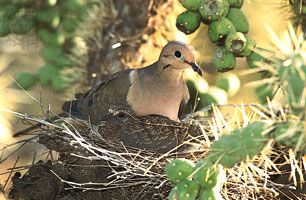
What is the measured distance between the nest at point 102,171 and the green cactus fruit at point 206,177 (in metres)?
0.53

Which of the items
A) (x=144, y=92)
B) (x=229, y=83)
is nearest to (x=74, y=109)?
(x=144, y=92)

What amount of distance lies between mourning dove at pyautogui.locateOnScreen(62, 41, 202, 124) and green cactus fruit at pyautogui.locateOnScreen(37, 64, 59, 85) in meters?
0.15

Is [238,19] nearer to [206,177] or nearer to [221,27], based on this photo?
[221,27]

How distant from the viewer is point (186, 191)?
1629 mm

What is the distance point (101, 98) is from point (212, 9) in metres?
0.60

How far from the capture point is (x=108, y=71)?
10.2ft

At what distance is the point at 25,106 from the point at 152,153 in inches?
38.6

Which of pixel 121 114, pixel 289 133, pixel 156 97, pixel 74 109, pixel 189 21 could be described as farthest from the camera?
pixel 74 109

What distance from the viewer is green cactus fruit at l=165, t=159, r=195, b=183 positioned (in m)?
1.67

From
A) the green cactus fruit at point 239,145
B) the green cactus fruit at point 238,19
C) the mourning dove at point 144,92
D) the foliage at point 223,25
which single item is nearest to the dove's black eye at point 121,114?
the mourning dove at point 144,92

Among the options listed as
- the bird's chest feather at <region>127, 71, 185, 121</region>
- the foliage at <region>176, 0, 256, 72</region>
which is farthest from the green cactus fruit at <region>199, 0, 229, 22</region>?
the bird's chest feather at <region>127, 71, 185, 121</region>

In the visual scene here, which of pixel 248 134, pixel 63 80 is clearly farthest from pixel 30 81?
pixel 248 134

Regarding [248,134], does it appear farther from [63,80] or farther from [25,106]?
[25,106]

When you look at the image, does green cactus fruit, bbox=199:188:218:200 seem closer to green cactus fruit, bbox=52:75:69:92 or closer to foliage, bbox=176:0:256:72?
foliage, bbox=176:0:256:72
